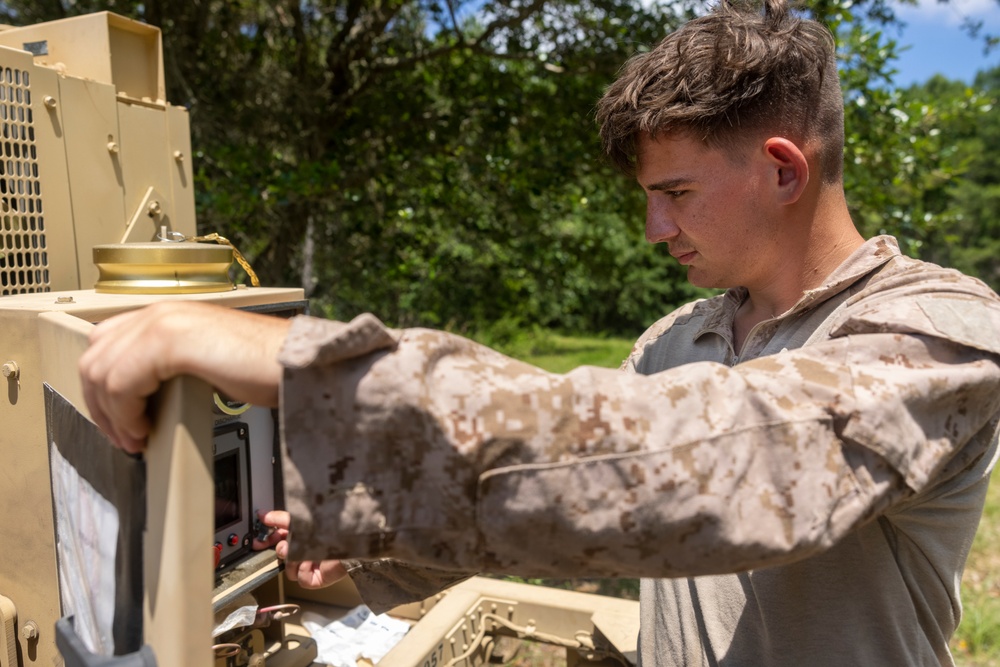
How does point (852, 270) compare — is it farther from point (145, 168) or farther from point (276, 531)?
point (145, 168)

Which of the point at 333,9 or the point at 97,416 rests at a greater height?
the point at 333,9

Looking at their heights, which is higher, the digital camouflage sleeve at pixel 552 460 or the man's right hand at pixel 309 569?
the digital camouflage sleeve at pixel 552 460

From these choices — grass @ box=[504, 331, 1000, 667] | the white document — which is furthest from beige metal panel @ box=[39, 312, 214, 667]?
grass @ box=[504, 331, 1000, 667]

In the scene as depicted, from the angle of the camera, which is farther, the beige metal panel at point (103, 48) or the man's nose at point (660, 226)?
the beige metal panel at point (103, 48)

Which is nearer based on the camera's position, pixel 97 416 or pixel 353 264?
pixel 97 416

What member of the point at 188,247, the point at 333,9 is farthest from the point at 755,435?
the point at 333,9

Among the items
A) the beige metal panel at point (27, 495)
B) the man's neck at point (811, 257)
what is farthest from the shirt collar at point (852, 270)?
the beige metal panel at point (27, 495)

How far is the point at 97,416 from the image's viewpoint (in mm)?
813

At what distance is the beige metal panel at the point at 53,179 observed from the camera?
1577 millimetres

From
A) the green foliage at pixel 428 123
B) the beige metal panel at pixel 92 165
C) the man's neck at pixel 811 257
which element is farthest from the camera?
the green foliage at pixel 428 123

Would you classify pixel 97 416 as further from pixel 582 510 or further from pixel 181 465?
pixel 582 510

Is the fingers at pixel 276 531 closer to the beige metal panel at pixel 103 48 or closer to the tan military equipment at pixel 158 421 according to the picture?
the tan military equipment at pixel 158 421

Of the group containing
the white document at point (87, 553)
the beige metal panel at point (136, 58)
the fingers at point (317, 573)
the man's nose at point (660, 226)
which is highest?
the beige metal panel at point (136, 58)

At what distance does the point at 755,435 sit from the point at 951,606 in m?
0.74
